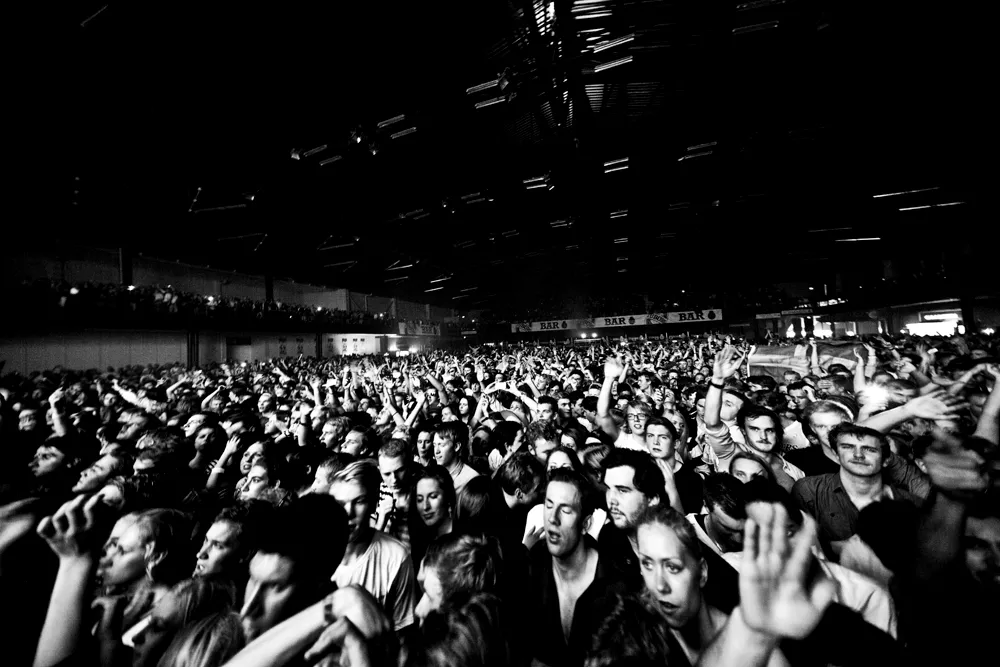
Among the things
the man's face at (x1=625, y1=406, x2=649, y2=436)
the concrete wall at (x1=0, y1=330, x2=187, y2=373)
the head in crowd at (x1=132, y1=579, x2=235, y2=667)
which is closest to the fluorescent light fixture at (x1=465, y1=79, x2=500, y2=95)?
the man's face at (x1=625, y1=406, x2=649, y2=436)

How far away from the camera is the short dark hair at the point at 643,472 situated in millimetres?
2529

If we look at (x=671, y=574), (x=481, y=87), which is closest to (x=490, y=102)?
(x=481, y=87)

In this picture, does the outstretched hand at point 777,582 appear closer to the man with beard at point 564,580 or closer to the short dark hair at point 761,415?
the man with beard at point 564,580

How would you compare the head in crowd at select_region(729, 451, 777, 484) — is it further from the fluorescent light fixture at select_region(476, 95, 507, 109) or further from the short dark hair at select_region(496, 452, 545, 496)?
the fluorescent light fixture at select_region(476, 95, 507, 109)

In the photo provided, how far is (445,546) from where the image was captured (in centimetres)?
182

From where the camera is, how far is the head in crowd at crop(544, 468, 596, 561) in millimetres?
2160

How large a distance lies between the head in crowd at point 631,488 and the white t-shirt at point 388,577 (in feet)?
4.49

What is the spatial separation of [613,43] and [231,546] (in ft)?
22.9

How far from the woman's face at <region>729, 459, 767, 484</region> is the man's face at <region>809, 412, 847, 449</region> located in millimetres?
1156

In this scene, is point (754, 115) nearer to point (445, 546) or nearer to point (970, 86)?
Answer: point (970, 86)

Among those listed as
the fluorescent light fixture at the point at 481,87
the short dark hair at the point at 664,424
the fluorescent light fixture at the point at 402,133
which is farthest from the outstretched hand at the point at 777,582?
the fluorescent light fixture at the point at 402,133

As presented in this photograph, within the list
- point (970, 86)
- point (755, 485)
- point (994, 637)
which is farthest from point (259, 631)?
point (970, 86)

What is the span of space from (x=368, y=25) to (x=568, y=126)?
4.04 metres

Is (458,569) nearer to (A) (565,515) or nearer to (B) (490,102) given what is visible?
(A) (565,515)
